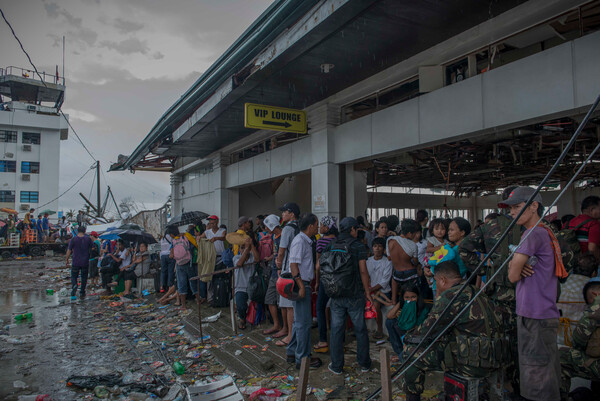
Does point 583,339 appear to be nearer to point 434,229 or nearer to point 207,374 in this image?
point 434,229

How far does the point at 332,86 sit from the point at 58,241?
80.6 ft

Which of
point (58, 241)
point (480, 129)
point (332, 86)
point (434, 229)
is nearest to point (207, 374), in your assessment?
point (434, 229)

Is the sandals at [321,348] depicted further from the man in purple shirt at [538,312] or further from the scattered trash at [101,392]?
the man in purple shirt at [538,312]

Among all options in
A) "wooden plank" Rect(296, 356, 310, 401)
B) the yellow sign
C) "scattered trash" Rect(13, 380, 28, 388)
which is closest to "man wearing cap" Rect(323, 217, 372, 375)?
"wooden plank" Rect(296, 356, 310, 401)

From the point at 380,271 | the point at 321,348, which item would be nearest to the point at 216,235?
the point at 321,348

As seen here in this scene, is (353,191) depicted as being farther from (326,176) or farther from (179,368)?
(179,368)

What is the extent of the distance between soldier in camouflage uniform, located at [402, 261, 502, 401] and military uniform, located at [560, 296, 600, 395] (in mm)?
802

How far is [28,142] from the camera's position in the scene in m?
38.6

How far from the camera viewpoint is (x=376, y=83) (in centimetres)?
765

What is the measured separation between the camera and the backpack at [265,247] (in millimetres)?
6719

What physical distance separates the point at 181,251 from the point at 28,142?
40.3m

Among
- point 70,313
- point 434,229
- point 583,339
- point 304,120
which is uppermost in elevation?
point 304,120

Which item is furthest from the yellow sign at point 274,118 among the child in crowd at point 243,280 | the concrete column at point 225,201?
the concrete column at point 225,201

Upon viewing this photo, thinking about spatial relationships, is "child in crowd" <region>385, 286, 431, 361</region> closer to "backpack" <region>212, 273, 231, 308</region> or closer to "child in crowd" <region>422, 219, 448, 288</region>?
"child in crowd" <region>422, 219, 448, 288</region>
